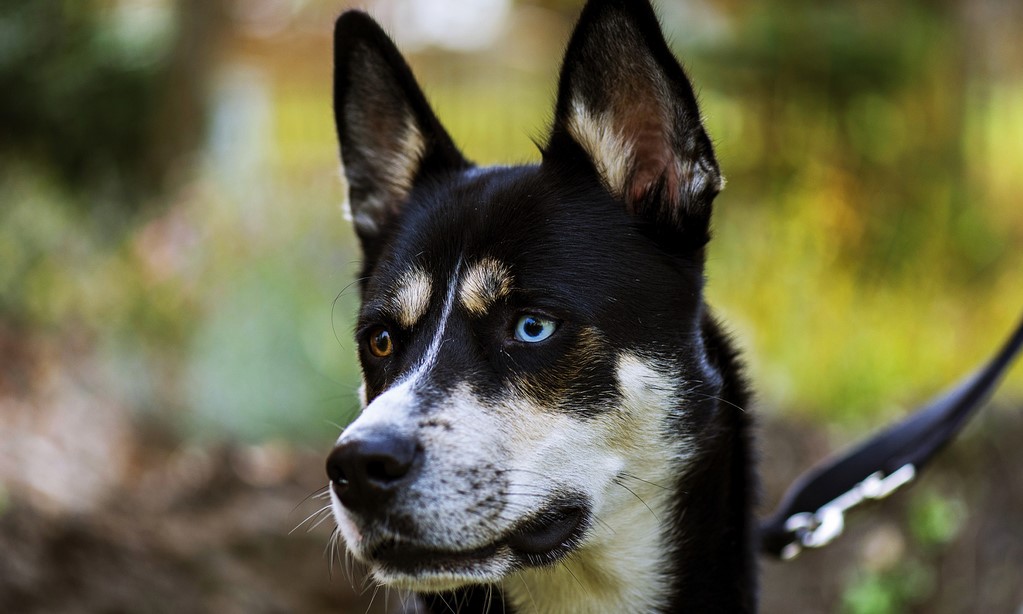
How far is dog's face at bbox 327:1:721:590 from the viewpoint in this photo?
2.20 m

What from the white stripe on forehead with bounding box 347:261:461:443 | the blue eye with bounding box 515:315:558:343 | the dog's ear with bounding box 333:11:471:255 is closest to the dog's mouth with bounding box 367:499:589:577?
the white stripe on forehead with bounding box 347:261:461:443

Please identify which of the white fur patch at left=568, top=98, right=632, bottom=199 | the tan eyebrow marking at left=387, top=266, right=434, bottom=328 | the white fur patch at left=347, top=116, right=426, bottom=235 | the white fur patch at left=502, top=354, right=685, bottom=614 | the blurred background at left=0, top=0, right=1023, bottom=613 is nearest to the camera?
the white fur patch at left=502, top=354, right=685, bottom=614

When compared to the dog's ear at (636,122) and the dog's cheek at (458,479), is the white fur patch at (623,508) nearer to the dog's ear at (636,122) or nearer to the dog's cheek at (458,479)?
the dog's cheek at (458,479)

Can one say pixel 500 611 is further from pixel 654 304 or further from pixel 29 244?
pixel 29 244

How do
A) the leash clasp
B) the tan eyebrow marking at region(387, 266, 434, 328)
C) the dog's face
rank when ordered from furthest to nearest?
the leash clasp
the tan eyebrow marking at region(387, 266, 434, 328)
the dog's face

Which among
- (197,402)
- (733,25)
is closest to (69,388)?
(197,402)

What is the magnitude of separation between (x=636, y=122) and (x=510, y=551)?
46.6 inches

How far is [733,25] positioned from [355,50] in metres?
7.80

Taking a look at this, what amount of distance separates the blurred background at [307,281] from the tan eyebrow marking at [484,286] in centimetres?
59

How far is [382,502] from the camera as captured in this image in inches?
84.4

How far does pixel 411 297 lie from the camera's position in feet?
Result: 8.50

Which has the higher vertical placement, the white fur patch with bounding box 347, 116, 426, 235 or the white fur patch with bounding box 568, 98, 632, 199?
the white fur patch with bounding box 568, 98, 632, 199

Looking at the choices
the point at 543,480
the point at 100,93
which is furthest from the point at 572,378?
the point at 100,93

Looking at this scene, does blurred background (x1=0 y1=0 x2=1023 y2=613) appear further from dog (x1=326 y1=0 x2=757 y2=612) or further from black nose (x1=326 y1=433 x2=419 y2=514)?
black nose (x1=326 y1=433 x2=419 y2=514)
